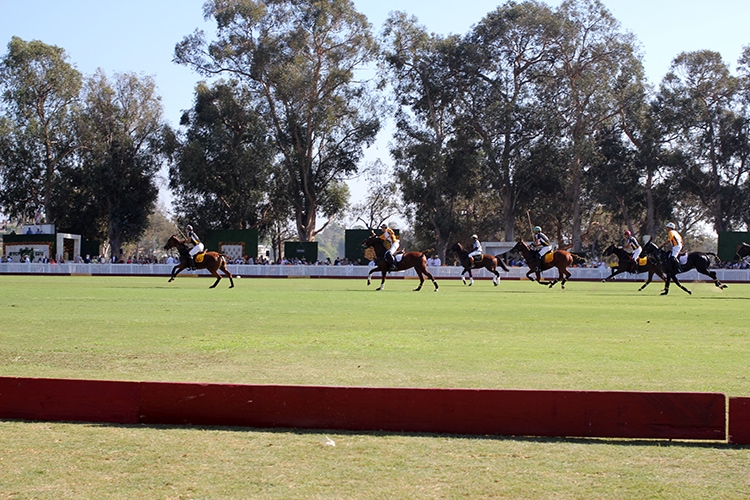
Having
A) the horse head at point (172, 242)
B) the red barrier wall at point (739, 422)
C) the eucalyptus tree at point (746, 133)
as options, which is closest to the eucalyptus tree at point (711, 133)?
the eucalyptus tree at point (746, 133)

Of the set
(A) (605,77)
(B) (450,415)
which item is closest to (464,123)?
(A) (605,77)

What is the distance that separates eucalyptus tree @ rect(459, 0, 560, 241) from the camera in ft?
192

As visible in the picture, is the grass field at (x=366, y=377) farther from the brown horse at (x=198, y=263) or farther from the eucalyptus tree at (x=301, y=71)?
the eucalyptus tree at (x=301, y=71)

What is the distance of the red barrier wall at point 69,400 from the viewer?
6980 millimetres

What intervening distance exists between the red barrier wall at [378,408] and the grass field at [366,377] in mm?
136

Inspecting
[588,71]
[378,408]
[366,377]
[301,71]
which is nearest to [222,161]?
[301,71]

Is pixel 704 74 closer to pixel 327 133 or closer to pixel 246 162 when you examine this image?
pixel 327 133

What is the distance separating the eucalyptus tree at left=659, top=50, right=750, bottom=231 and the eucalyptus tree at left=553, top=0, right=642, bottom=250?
505 cm

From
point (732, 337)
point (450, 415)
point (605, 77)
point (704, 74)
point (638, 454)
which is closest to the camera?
point (638, 454)

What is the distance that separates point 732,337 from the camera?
13.1 m

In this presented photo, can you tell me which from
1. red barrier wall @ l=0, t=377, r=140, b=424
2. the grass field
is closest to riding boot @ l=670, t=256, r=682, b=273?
the grass field

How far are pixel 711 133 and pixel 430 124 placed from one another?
67.5 ft

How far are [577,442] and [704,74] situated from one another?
2447 inches

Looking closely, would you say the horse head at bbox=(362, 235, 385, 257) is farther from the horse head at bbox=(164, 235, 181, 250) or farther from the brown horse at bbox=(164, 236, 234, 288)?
the horse head at bbox=(164, 235, 181, 250)
